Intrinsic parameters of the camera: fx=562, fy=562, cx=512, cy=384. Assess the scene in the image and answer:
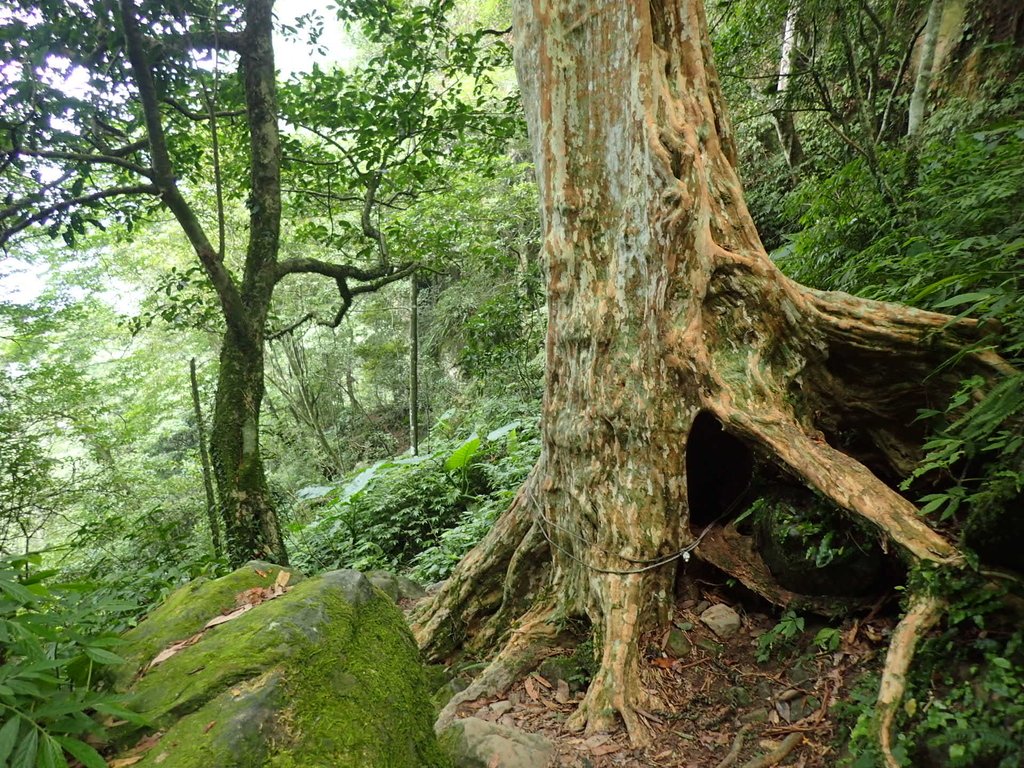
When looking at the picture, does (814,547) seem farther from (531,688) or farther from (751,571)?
(531,688)

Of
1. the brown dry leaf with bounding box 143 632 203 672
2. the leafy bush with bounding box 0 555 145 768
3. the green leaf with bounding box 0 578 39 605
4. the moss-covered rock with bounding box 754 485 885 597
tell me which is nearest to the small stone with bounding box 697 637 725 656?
the moss-covered rock with bounding box 754 485 885 597

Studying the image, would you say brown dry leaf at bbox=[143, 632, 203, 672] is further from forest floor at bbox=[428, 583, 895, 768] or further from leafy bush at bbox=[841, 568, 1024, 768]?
leafy bush at bbox=[841, 568, 1024, 768]

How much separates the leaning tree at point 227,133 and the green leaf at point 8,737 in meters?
3.81

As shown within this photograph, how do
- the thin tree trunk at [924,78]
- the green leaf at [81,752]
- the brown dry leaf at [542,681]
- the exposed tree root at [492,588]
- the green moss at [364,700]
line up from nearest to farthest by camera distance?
the green leaf at [81,752], the green moss at [364,700], the brown dry leaf at [542,681], the exposed tree root at [492,588], the thin tree trunk at [924,78]

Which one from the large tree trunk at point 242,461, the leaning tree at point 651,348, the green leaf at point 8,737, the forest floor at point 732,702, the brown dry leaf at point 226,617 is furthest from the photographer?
the large tree trunk at point 242,461

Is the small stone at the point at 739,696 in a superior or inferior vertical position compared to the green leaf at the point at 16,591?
inferior

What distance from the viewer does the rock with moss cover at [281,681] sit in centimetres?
159

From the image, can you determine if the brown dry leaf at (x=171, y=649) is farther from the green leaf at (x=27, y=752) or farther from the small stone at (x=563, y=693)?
the small stone at (x=563, y=693)

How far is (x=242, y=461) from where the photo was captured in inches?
196

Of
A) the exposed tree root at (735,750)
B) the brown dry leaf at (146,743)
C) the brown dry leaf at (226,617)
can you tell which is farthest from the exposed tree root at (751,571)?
the brown dry leaf at (146,743)

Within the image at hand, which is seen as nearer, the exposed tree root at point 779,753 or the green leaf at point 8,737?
the green leaf at point 8,737

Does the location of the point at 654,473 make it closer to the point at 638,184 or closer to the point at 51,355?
the point at 638,184

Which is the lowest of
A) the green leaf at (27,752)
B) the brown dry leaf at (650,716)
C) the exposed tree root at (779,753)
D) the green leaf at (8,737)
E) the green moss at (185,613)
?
the brown dry leaf at (650,716)

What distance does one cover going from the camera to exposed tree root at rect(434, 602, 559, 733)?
3.36m
